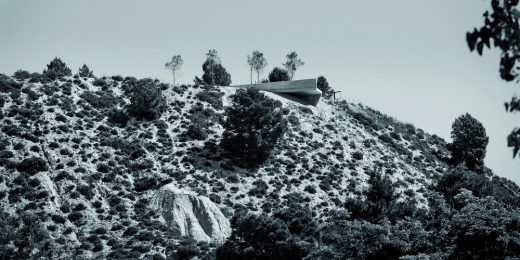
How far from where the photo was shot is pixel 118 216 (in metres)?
44.1

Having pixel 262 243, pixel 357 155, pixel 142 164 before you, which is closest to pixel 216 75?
pixel 357 155

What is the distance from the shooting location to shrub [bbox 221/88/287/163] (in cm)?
5653

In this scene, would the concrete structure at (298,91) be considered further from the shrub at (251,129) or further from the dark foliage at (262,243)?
the dark foliage at (262,243)

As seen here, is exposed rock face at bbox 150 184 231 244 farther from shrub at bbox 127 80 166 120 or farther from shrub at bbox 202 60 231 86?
shrub at bbox 202 60 231 86

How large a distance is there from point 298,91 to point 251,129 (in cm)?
2014

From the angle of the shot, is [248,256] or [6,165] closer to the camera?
[248,256]

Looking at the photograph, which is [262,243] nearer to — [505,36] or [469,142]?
[505,36]

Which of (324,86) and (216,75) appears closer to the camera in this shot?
(324,86)

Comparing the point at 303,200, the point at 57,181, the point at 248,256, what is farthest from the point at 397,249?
the point at 57,181

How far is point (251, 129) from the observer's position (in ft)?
186

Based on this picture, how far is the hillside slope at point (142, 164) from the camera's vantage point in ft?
137

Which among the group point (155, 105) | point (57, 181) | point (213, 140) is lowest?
point (57, 181)

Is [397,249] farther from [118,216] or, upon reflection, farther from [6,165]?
[6,165]

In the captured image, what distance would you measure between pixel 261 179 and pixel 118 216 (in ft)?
56.0
